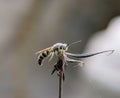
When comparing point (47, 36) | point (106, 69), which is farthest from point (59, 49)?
point (47, 36)

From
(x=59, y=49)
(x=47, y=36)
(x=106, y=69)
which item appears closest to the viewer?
(x=59, y=49)

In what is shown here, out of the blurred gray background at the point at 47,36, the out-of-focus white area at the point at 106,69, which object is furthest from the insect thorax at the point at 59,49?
the blurred gray background at the point at 47,36

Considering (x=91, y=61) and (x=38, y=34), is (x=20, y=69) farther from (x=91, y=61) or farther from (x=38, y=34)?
(x=91, y=61)

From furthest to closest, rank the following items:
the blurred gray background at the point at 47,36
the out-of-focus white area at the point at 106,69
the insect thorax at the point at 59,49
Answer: the blurred gray background at the point at 47,36
the out-of-focus white area at the point at 106,69
the insect thorax at the point at 59,49

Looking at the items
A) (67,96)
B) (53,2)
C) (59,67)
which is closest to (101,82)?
(67,96)

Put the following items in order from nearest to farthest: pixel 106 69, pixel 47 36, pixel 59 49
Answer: pixel 59 49 → pixel 106 69 → pixel 47 36

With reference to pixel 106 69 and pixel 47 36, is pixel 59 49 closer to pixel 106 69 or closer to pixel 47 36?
pixel 106 69

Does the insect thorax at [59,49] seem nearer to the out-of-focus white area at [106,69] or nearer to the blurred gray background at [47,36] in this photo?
the out-of-focus white area at [106,69]

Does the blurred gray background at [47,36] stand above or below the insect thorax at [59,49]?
above
